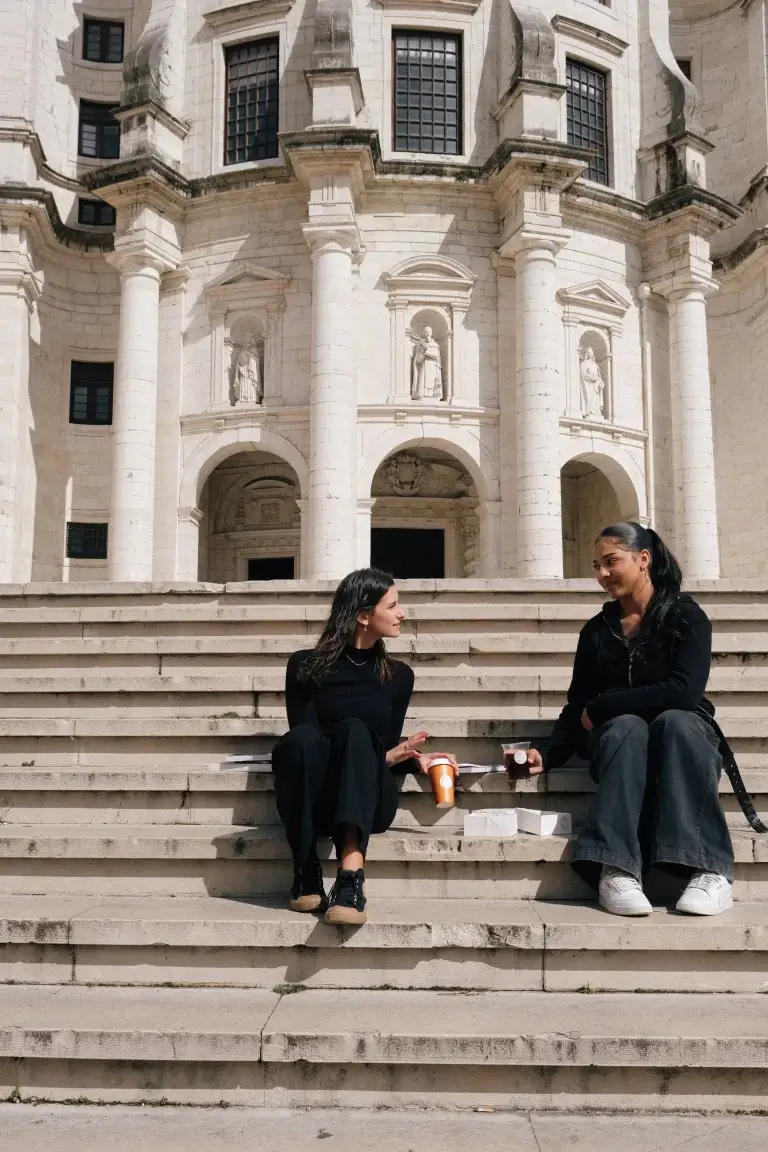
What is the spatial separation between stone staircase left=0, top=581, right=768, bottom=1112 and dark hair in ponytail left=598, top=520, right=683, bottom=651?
997 millimetres

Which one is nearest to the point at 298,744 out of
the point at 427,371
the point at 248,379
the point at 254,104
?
the point at 427,371

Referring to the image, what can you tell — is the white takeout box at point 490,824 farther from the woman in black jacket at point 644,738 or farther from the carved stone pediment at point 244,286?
the carved stone pediment at point 244,286

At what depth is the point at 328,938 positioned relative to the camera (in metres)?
4.46

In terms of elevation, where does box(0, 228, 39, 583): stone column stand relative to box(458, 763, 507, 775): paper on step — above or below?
above

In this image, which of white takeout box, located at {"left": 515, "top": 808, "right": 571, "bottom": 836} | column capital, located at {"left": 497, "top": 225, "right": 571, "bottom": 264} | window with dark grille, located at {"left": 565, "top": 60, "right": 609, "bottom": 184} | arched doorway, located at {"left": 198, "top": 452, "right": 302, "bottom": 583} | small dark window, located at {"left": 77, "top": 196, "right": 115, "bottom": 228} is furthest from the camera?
small dark window, located at {"left": 77, "top": 196, "right": 115, "bottom": 228}

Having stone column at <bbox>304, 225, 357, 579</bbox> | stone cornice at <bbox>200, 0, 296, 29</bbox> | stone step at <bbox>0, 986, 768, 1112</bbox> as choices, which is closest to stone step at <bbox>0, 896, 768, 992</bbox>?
stone step at <bbox>0, 986, 768, 1112</bbox>

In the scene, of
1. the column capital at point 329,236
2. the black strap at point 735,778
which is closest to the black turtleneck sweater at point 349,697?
the black strap at point 735,778

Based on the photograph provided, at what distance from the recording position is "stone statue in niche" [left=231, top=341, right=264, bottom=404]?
22547mm

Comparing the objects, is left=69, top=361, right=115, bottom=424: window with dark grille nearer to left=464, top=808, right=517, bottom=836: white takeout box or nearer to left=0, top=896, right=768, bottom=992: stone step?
left=464, top=808, right=517, bottom=836: white takeout box

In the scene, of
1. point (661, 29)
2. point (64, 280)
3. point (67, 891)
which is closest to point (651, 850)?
point (67, 891)

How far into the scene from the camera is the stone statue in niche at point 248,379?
74.0 feet

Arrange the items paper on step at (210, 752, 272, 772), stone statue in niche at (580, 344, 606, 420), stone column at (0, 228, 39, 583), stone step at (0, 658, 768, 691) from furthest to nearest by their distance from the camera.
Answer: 1. stone statue in niche at (580, 344, 606, 420)
2. stone column at (0, 228, 39, 583)
3. stone step at (0, 658, 768, 691)
4. paper on step at (210, 752, 272, 772)

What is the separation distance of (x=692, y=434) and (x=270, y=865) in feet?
65.6

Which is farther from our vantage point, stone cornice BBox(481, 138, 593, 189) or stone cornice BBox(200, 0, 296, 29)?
stone cornice BBox(200, 0, 296, 29)
